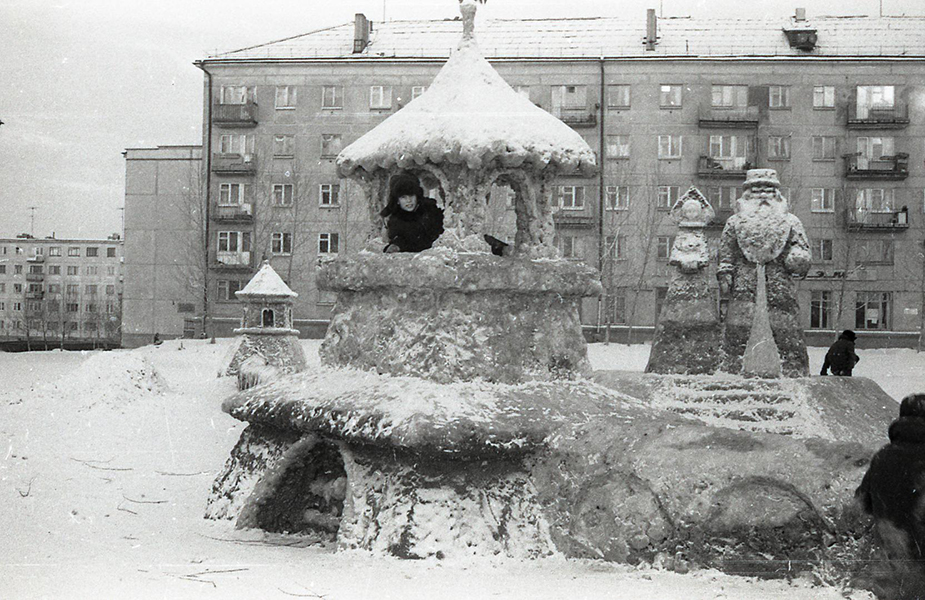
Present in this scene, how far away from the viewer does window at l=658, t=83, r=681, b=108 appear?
1704 inches

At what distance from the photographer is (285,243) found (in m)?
46.1

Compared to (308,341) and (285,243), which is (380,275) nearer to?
(308,341)

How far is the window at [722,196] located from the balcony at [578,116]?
5412 mm

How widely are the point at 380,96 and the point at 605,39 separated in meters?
9.38

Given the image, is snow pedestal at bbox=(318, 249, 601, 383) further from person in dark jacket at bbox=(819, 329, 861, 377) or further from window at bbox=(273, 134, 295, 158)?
window at bbox=(273, 134, 295, 158)

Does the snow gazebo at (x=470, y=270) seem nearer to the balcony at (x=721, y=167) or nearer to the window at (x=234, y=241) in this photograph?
the balcony at (x=721, y=167)

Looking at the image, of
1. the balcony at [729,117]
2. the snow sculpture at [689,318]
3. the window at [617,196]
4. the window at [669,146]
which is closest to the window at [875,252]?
the balcony at [729,117]

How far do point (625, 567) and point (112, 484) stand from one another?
6722 mm

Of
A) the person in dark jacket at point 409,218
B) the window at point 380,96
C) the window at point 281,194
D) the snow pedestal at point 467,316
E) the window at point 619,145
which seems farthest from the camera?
the window at point 281,194

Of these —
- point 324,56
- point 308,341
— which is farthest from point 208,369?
point 324,56

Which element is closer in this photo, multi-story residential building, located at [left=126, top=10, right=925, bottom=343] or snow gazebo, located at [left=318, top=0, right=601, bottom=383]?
snow gazebo, located at [left=318, top=0, right=601, bottom=383]

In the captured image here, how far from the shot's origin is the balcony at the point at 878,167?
4262cm

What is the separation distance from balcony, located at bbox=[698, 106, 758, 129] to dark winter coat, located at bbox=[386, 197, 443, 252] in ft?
116

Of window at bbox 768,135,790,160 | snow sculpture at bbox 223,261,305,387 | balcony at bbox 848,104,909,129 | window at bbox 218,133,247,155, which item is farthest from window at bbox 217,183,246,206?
balcony at bbox 848,104,909,129
